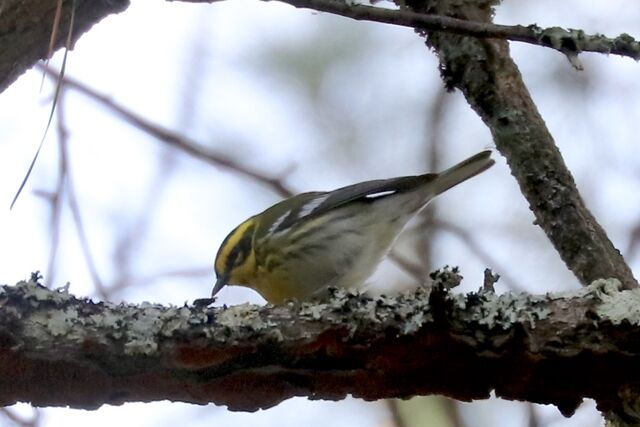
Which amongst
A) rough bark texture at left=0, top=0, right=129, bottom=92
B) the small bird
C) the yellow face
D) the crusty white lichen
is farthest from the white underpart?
the crusty white lichen

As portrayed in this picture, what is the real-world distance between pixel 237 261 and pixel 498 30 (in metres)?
1.58

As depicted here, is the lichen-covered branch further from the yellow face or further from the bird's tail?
the yellow face

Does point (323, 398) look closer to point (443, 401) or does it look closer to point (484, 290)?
point (484, 290)

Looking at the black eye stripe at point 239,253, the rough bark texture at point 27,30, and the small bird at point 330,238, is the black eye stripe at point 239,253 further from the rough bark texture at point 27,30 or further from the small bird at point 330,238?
the rough bark texture at point 27,30

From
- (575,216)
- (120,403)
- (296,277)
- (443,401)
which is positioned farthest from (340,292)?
(296,277)

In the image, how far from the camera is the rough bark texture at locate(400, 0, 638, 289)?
5.06ft

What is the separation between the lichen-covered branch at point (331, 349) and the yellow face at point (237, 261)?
1.36m

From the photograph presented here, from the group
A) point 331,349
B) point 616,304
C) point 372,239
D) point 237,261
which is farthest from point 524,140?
point 237,261

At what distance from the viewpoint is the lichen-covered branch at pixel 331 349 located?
1.13m

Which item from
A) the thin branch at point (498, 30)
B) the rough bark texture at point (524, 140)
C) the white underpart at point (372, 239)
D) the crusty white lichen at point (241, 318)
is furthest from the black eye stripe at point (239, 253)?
the thin branch at point (498, 30)

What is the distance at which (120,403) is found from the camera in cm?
116

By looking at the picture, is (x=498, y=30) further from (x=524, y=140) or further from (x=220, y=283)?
(x=220, y=283)

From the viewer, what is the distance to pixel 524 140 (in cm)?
167

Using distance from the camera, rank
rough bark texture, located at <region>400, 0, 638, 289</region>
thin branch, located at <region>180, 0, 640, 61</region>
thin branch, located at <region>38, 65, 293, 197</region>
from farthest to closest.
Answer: thin branch, located at <region>38, 65, 293, 197</region> < rough bark texture, located at <region>400, 0, 638, 289</region> < thin branch, located at <region>180, 0, 640, 61</region>
